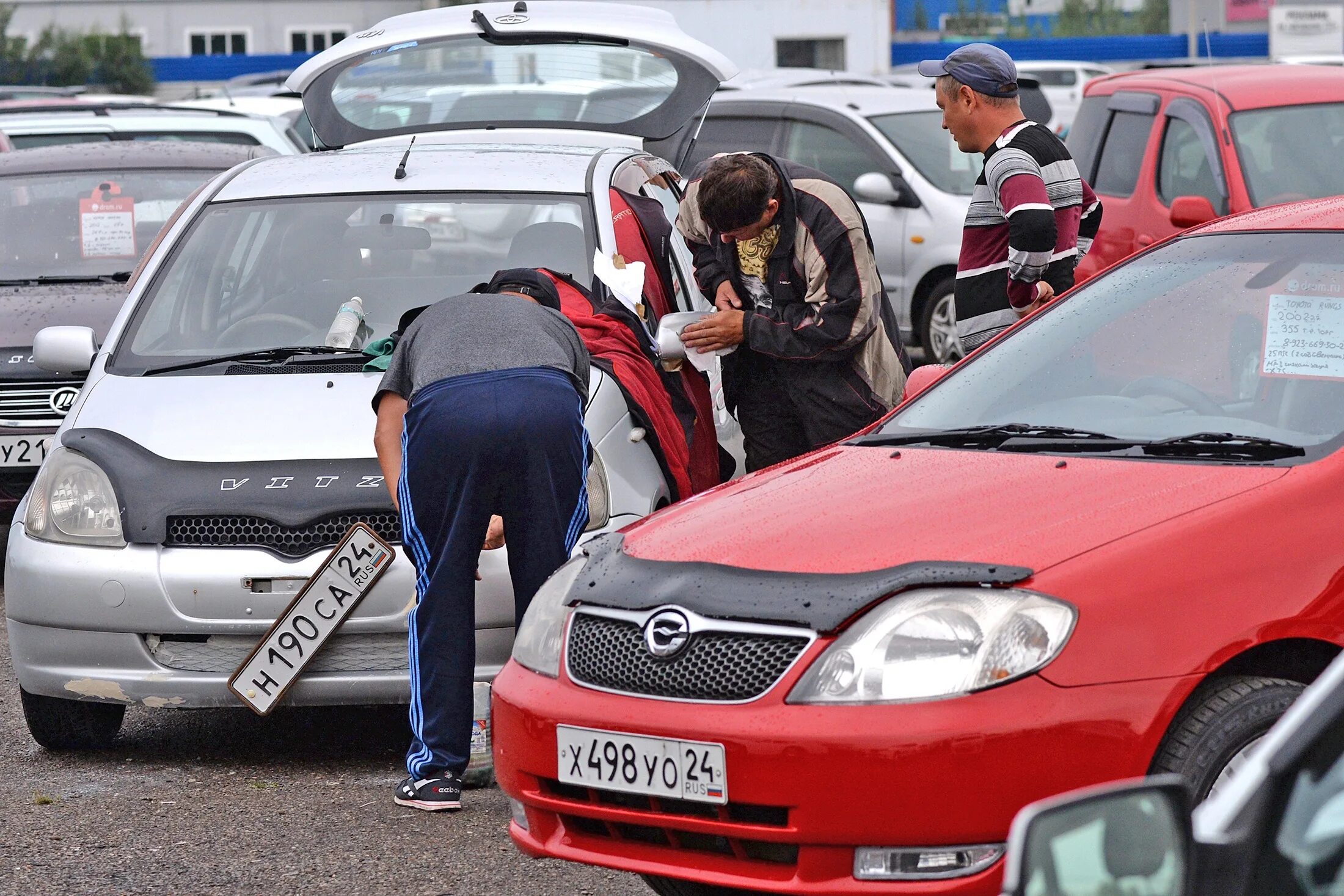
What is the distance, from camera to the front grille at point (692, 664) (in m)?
3.36

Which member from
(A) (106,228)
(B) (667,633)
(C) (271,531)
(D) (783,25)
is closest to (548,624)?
(B) (667,633)

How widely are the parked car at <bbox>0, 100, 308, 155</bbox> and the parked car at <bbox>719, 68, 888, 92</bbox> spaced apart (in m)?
3.94

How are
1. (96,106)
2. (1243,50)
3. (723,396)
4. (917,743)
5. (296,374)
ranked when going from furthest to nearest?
(1243,50) → (96,106) → (723,396) → (296,374) → (917,743)

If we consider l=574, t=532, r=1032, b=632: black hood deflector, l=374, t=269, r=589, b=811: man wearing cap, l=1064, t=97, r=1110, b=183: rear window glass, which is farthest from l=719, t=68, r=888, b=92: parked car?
l=574, t=532, r=1032, b=632: black hood deflector

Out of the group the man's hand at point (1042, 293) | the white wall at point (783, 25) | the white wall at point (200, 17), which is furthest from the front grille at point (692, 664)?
the white wall at point (200, 17)

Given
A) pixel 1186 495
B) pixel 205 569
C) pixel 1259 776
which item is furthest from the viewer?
pixel 205 569

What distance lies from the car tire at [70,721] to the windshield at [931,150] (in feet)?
25.6

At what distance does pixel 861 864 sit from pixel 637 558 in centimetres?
80

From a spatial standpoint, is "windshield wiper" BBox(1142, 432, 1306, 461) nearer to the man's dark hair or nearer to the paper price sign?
the man's dark hair

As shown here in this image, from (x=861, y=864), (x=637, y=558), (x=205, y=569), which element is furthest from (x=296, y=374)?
(x=861, y=864)

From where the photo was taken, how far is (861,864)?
10.7 feet

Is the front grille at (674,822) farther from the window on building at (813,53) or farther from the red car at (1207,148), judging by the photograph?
the window on building at (813,53)

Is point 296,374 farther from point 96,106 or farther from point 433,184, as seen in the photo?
point 96,106

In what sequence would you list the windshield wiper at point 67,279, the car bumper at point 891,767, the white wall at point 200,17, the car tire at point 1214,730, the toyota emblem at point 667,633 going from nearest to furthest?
the car bumper at point 891,767 < the car tire at point 1214,730 < the toyota emblem at point 667,633 < the windshield wiper at point 67,279 < the white wall at point 200,17
